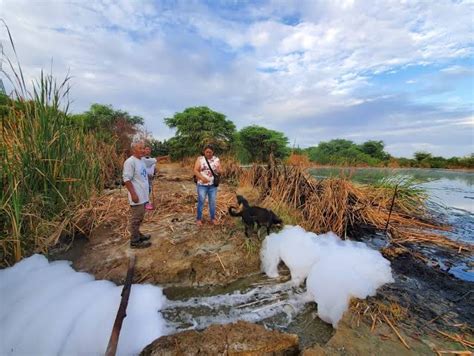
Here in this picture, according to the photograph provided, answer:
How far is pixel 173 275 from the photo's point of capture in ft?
11.8

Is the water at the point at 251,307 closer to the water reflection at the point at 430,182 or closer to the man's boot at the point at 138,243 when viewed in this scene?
the man's boot at the point at 138,243

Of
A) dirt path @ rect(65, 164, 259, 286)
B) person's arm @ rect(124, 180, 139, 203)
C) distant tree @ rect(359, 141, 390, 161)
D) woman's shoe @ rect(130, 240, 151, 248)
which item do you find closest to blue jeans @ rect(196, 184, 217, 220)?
dirt path @ rect(65, 164, 259, 286)

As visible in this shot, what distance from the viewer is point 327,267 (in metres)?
3.27

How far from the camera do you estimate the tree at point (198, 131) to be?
614 inches

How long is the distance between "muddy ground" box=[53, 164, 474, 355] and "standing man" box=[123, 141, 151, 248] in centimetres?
41

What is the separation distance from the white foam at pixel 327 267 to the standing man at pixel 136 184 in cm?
196

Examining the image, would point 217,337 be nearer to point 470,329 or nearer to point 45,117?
point 470,329

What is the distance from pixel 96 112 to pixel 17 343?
16999 mm

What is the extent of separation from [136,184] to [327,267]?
2774 mm

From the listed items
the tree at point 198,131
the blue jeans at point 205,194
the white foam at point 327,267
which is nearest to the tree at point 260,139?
the tree at point 198,131

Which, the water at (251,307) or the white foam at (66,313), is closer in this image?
the white foam at (66,313)

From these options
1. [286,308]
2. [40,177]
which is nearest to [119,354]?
[286,308]

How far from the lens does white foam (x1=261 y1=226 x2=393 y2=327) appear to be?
288 cm

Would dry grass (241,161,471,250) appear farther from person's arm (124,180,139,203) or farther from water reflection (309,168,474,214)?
person's arm (124,180,139,203)
